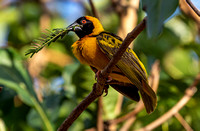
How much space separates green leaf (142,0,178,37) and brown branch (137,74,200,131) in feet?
7.78

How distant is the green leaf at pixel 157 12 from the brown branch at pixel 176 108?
7.78ft

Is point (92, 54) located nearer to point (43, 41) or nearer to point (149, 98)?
point (149, 98)

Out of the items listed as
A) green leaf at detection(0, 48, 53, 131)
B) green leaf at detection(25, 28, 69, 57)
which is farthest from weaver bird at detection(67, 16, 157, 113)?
green leaf at detection(0, 48, 53, 131)

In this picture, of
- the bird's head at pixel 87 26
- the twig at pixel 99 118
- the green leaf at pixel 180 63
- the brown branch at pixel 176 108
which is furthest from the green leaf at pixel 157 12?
the green leaf at pixel 180 63

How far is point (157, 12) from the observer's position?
1.90 meters

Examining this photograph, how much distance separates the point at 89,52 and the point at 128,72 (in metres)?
0.50

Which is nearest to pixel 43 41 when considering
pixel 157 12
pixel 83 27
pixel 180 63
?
pixel 157 12

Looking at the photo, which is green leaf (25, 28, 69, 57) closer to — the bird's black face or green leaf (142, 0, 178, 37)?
green leaf (142, 0, 178, 37)

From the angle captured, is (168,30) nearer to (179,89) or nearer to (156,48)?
(156,48)

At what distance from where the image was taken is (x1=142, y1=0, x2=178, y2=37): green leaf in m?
1.75

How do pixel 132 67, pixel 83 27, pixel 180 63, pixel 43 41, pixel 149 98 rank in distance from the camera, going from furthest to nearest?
1. pixel 180 63
2. pixel 83 27
3. pixel 149 98
4. pixel 132 67
5. pixel 43 41

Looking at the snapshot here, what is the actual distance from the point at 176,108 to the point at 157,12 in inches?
96.8

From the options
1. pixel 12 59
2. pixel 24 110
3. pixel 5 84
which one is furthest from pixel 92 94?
pixel 24 110

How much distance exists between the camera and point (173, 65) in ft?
20.4
